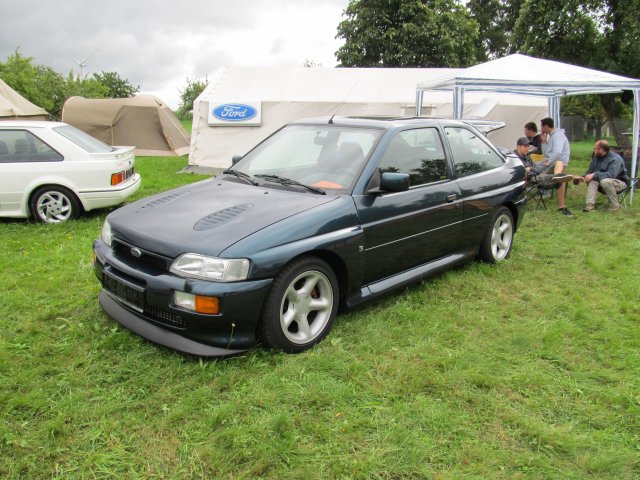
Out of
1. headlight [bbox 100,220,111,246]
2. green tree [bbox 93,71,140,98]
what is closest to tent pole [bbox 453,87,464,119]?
headlight [bbox 100,220,111,246]

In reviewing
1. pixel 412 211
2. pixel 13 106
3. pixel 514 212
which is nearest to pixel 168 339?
pixel 412 211

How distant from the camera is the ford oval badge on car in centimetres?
1346

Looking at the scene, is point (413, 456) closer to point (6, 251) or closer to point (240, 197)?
point (240, 197)

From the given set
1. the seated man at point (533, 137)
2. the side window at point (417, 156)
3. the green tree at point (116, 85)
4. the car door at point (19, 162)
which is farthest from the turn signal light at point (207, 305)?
Answer: the green tree at point (116, 85)

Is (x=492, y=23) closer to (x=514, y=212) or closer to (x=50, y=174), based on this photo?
(x=514, y=212)

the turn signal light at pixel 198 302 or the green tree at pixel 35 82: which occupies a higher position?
the green tree at pixel 35 82

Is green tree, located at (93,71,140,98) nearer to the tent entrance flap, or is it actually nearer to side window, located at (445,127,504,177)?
the tent entrance flap

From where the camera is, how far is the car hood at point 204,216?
3.21 m

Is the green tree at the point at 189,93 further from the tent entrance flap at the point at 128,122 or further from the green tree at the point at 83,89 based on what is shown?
the tent entrance flap at the point at 128,122

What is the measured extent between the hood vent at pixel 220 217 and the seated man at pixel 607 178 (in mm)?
7151

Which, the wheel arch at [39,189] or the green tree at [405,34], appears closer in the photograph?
the wheel arch at [39,189]

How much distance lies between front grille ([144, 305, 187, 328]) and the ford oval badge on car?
1087 cm

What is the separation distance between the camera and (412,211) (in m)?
4.20

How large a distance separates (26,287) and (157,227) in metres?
2.06
